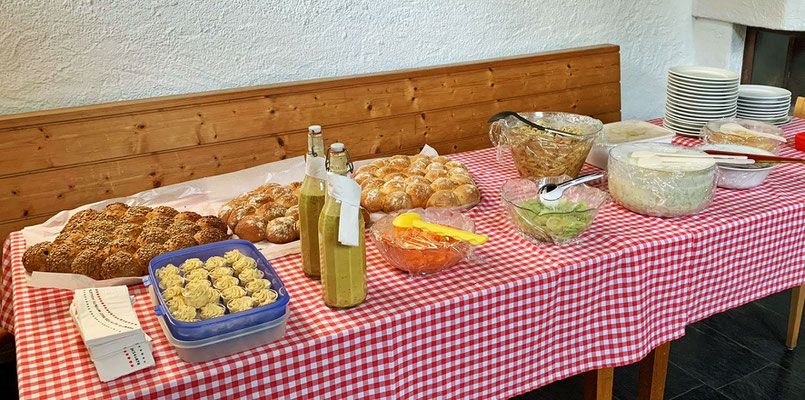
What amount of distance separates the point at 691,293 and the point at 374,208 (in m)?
0.86

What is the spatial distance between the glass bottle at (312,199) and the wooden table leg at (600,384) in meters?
0.81

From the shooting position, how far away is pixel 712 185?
1.78m

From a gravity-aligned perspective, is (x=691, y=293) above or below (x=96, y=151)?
below

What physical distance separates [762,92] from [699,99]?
1.17 feet

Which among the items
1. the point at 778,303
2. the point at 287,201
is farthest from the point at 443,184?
the point at 778,303

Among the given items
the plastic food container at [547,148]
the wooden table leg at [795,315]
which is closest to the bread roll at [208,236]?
the plastic food container at [547,148]

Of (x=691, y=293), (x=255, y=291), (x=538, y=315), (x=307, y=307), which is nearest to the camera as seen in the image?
(x=255, y=291)

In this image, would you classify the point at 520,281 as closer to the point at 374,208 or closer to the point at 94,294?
the point at 374,208

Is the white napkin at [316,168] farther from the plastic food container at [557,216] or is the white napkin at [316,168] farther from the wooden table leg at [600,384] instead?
the wooden table leg at [600,384]

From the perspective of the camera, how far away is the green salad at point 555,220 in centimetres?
162

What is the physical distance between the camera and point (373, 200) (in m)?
1.86

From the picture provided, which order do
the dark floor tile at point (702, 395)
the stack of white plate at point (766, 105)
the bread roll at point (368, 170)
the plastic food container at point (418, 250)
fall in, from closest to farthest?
the plastic food container at point (418, 250) → the bread roll at point (368, 170) → the dark floor tile at point (702, 395) → the stack of white plate at point (766, 105)

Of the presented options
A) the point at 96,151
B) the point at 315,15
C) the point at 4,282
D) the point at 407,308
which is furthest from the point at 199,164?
the point at 407,308

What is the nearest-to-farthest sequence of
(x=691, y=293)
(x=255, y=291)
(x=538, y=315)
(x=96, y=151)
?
(x=255, y=291) < (x=538, y=315) < (x=691, y=293) < (x=96, y=151)
